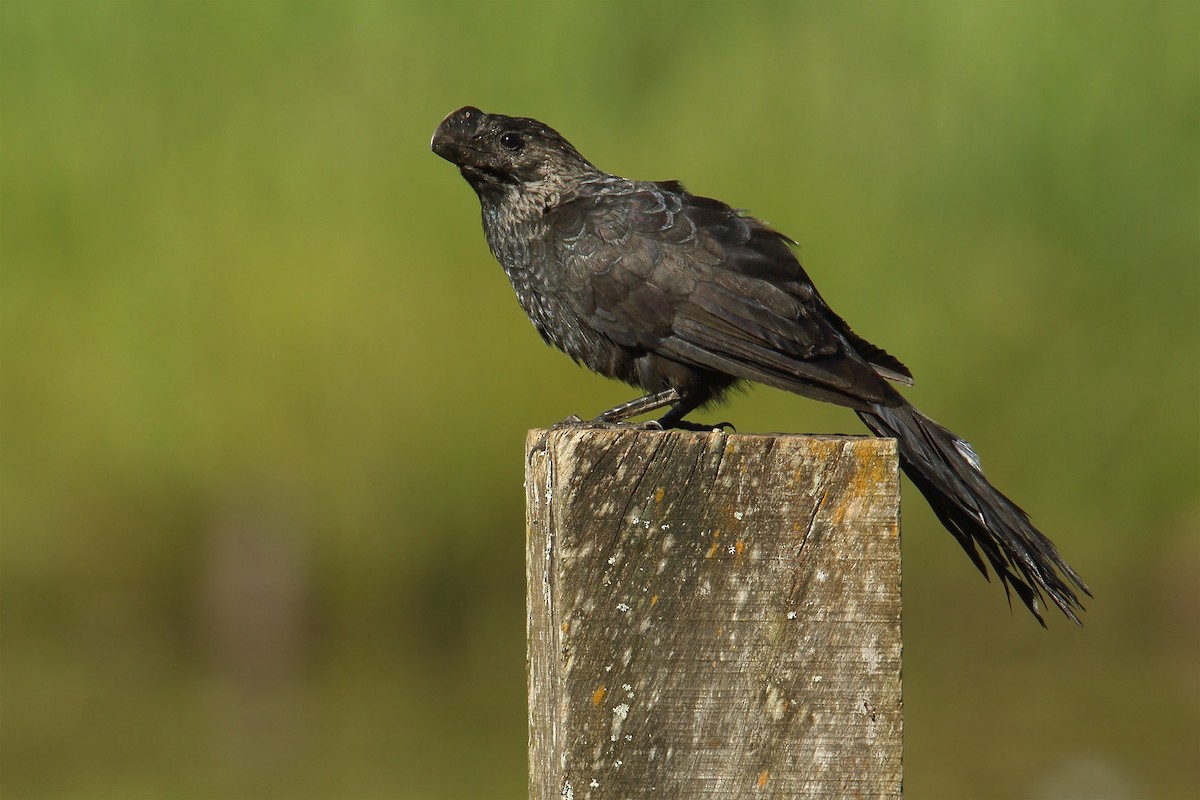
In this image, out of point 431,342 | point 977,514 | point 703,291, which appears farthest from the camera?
point 431,342

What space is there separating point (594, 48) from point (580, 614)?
5.11m

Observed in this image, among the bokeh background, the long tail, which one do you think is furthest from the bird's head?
the bokeh background

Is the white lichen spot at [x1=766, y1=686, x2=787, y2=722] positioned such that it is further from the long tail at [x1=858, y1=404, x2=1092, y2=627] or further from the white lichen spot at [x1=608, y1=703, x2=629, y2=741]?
the long tail at [x1=858, y1=404, x2=1092, y2=627]

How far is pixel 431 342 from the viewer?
6.46 m

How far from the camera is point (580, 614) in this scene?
7.01ft

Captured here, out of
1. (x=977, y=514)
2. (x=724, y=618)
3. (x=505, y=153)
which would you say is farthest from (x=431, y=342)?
(x=724, y=618)

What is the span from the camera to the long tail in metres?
2.74

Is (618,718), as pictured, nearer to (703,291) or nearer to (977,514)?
(977,514)

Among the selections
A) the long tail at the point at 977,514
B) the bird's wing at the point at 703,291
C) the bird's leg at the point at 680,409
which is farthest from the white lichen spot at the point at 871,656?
the bird's leg at the point at 680,409

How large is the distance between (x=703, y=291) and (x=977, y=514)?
2.91ft

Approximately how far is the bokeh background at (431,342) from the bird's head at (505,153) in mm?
2368

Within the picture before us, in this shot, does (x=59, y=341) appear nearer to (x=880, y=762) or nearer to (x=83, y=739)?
(x=83, y=739)

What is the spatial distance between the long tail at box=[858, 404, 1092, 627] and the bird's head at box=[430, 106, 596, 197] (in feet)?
4.25

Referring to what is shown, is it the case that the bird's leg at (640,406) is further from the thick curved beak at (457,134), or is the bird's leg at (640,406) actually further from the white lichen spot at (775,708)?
the white lichen spot at (775,708)
